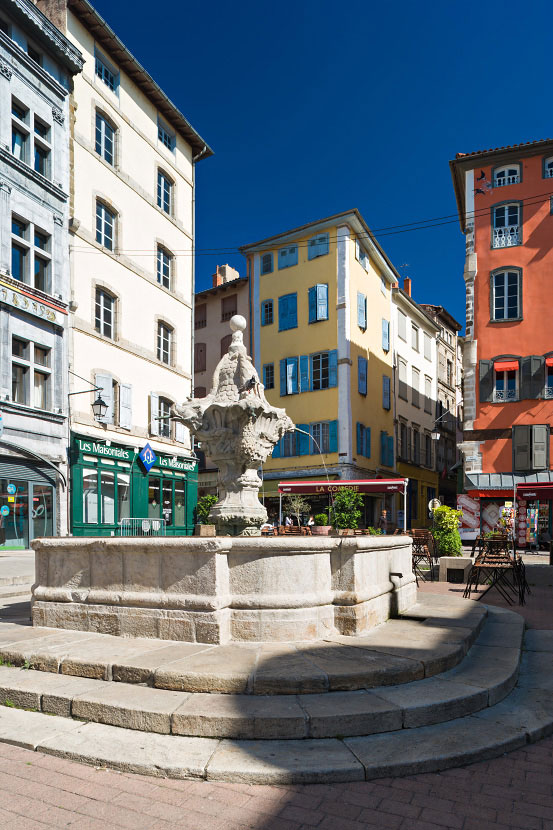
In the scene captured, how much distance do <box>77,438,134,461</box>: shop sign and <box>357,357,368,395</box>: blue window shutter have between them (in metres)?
13.9

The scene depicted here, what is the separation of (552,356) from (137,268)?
17.1 meters

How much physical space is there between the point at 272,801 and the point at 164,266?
2563 centimetres

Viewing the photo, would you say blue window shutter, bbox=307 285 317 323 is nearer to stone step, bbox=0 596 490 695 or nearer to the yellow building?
the yellow building

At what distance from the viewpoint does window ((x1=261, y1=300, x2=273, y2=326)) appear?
36.1 metres

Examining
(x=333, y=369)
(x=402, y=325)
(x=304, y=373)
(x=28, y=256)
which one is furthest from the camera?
(x=402, y=325)

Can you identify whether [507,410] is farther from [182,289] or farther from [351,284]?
[182,289]

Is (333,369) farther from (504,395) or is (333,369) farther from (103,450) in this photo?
(103,450)

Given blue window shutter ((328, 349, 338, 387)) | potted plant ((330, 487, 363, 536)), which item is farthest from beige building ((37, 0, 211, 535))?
blue window shutter ((328, 349, 338, 387))

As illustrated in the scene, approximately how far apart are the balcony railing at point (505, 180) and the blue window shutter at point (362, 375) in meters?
10.3

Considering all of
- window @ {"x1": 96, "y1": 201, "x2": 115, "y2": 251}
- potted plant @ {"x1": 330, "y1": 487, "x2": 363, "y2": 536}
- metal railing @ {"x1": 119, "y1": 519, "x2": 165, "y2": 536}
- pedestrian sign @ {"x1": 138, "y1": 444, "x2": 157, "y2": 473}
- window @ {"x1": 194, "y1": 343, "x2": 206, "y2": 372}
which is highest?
window @ {"x1": 96, "y1": 201, "x2": 115, "y2": 251}

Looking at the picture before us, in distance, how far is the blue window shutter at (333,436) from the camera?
32.0 meters

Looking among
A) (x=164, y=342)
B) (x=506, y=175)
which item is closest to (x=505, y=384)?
(x=506, y=175)

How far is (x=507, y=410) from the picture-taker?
90.9 ft

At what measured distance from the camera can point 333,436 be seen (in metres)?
32.2
